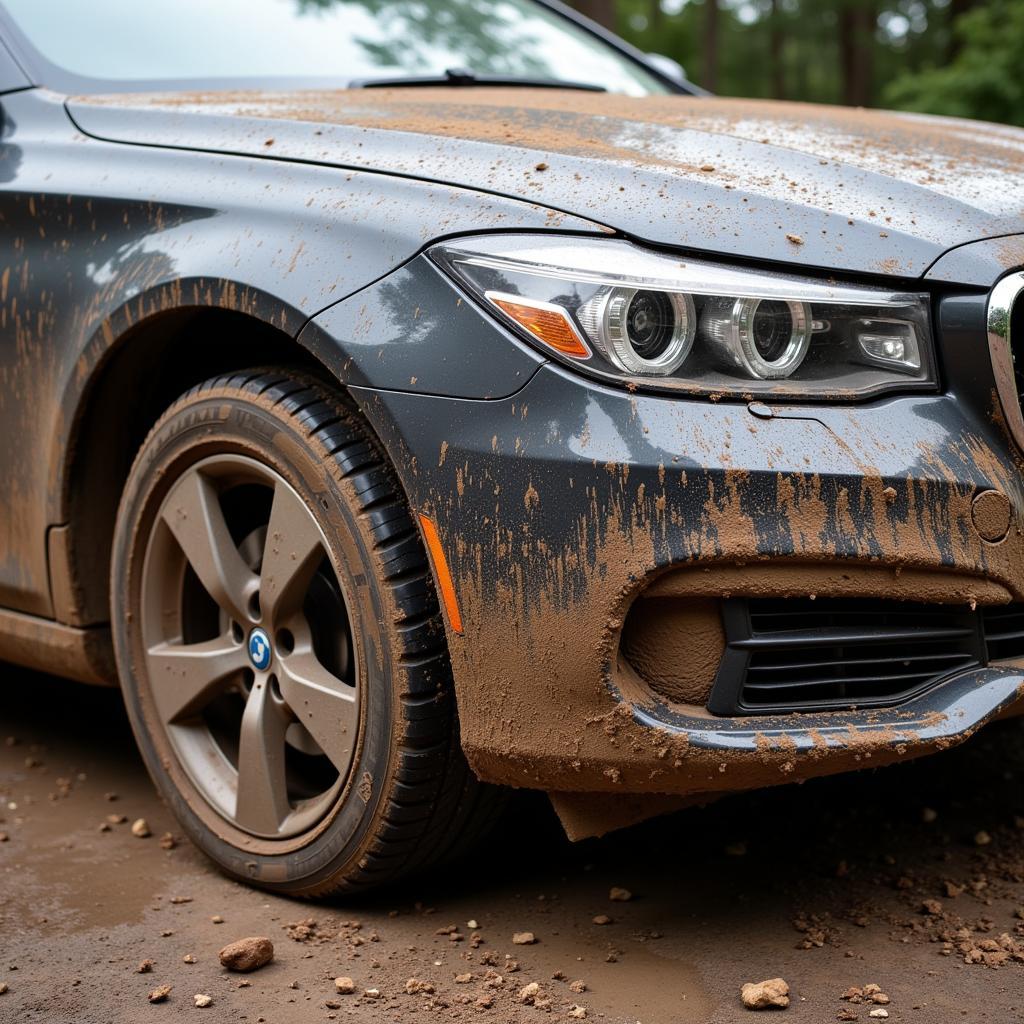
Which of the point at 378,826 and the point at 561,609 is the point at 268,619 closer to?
the point at 378,826

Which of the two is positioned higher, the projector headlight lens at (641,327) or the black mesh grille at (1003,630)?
the projector headlight lens at (641,327)

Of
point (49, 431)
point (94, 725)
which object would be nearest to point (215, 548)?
point (49, 431)

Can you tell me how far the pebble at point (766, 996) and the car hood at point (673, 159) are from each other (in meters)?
1.02

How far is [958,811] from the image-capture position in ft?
8.83

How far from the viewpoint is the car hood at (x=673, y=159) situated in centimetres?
193

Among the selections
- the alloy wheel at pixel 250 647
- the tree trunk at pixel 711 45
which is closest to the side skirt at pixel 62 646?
the alloy wheel at pixel 250 647

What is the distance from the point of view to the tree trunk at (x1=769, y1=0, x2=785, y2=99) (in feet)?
96.8

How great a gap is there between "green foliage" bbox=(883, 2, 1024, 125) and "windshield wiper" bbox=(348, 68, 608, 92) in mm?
9324

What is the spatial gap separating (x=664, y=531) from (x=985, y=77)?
1138cm

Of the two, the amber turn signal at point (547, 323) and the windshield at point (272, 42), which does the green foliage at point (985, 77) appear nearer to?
the windshield at point (272, 42)

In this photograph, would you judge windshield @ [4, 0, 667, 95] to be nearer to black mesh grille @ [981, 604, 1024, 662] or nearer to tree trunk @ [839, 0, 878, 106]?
black mesh grille @ [981, 604, 1024, 662]

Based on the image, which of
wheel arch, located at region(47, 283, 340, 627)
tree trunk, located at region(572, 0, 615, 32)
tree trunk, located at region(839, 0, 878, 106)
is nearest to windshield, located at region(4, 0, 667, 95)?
wheel arch, located at region(47, 283, 340, 627)

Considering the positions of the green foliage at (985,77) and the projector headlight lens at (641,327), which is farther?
the green foliage at (985,77)

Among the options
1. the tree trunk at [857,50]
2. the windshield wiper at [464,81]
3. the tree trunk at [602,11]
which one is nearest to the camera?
the windshield wiper at [464,81]
